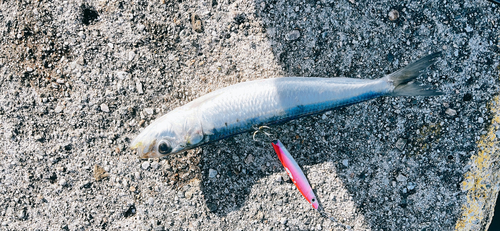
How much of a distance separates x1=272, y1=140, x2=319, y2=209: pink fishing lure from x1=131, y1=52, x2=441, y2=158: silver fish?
0.44 metres

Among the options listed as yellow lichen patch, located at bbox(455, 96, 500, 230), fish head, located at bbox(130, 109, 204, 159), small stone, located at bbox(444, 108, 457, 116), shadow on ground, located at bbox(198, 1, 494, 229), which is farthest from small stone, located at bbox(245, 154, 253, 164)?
yellow lichen patch, located at bbox(455, 96, 500, 230)

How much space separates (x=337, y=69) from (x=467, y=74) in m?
1.20

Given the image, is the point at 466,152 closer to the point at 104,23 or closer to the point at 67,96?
the point at 104,23

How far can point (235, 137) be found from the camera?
2787mm

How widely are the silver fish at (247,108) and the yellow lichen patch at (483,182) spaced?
1.21m

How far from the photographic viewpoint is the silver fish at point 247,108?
228cm

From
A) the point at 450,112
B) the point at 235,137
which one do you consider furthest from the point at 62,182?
the point at 450,112

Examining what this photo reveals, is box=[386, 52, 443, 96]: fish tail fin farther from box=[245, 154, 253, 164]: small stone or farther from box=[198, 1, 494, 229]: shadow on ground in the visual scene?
box=[245, 154, 253, 164]: small stone

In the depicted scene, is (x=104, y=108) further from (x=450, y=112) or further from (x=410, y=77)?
(x=450, y=112)

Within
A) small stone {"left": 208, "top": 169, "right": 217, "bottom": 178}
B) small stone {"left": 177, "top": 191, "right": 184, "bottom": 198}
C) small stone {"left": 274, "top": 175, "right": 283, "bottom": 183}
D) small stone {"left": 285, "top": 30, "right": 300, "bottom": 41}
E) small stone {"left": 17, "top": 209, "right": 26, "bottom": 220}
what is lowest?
small stone {"left": 17, "top": 209, "right": 26, "bottom": 220}

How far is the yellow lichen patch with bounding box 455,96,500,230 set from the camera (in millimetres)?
2717

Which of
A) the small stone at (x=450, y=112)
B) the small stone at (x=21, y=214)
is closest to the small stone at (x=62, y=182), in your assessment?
the small stone at (x=21, y=214)

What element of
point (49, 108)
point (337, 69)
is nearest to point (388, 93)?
point (337, 69)

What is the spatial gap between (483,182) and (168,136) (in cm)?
295
